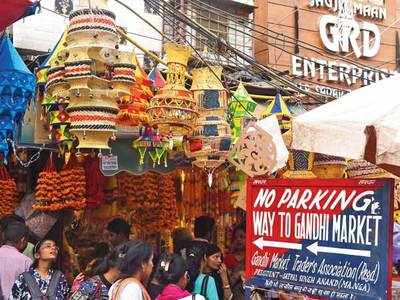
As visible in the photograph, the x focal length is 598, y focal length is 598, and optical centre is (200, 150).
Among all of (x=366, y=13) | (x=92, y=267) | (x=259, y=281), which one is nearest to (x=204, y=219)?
(x=92, y=267)

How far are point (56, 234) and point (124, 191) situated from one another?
3.39ft

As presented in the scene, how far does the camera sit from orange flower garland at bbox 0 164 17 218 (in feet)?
22.5

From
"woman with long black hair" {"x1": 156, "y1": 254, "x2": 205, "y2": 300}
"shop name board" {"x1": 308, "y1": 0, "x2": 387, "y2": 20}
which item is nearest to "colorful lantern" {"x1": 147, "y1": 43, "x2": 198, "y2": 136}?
"woman with long black hair" {"x1": 156, "y1": 254, "x2": 205, "y2": 300}

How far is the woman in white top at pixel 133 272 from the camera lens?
12.4ft

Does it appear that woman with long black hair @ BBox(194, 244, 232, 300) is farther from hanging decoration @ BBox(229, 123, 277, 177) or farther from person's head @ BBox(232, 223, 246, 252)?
person's head @ BBox(232, 223, 246, 252)

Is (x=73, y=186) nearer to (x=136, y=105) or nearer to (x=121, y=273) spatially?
(x=136, y=105)

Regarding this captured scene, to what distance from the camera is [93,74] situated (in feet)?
14.8

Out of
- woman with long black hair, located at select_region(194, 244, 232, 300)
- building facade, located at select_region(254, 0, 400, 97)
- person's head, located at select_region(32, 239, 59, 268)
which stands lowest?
woman with long black hair, located at select_region(194, 244, 232, 300)

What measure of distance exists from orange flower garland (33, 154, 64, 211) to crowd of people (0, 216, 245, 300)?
1.56 feet

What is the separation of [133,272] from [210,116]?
89.6 inches

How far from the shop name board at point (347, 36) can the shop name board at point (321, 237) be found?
29.8ft

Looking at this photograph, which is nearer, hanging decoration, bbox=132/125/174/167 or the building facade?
hanging decoration, bbox=132/125/174/167

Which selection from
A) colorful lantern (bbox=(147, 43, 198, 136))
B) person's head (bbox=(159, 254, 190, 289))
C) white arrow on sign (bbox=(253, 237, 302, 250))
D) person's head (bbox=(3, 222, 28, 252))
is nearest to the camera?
white arrow on sign (bbox=(253, 237, 302, 250))

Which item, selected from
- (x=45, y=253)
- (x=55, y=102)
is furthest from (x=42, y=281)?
(x=55, y=102)
